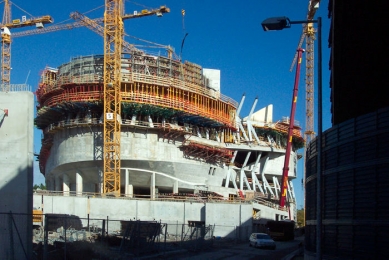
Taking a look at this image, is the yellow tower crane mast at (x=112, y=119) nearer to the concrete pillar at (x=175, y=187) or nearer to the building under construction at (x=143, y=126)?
the building under construction at (x=143, y=126)

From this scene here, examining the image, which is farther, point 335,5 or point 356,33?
point 335,5

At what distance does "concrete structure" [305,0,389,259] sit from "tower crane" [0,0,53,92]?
63106 mm

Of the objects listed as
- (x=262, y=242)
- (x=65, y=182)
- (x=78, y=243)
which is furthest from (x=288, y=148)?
(x=78, y=243)

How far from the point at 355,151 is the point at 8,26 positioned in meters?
76.7

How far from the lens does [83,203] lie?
2264 inches

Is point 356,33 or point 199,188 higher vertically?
point 356,33

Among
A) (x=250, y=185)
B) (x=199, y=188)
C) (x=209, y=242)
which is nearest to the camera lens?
(x=209, y=242)

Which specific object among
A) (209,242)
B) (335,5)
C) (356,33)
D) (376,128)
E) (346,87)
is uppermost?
(335,5)

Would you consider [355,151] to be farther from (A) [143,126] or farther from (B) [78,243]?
(A) [143,126]

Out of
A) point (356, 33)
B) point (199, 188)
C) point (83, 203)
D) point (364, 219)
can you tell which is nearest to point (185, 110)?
point (199, 188)

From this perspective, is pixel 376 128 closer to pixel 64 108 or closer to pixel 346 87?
pixel 346 87

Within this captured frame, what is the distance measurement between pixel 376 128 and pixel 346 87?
21.2 feet

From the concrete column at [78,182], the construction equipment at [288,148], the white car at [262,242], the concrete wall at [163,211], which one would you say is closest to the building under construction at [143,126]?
the concrete column at [78,182]

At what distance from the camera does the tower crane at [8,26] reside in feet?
265
